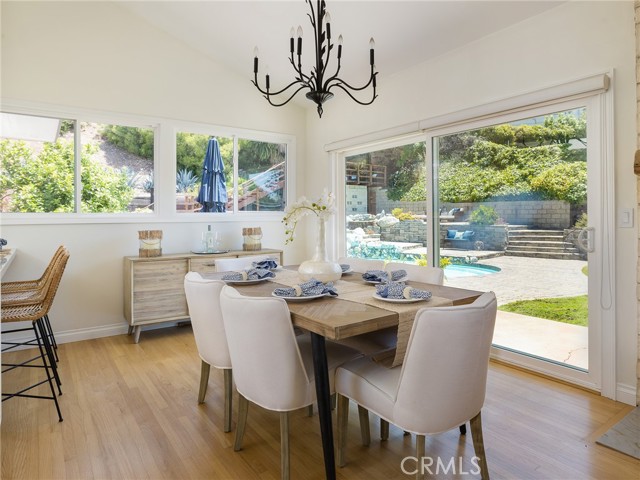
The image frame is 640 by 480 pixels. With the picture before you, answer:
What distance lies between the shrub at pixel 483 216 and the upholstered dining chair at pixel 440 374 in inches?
70.7

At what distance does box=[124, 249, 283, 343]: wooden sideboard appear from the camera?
360cm

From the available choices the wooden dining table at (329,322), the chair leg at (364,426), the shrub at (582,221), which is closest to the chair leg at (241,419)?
the wooden dining table at (329,322)

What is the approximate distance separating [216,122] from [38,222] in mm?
2042

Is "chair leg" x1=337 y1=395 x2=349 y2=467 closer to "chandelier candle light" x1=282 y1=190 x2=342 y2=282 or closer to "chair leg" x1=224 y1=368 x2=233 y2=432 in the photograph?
"chair leg" x1=224 y1=368 x2=233 y2=432

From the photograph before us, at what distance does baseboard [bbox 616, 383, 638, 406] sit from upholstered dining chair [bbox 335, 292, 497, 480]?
4.80 ft

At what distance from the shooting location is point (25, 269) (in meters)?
3.46

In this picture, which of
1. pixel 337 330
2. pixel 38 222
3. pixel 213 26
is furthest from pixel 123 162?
pixel 337 330

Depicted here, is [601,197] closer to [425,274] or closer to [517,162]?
[517,162]

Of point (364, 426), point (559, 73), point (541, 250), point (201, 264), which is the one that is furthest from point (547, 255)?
point (201, 264)

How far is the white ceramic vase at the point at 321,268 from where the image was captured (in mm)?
2326

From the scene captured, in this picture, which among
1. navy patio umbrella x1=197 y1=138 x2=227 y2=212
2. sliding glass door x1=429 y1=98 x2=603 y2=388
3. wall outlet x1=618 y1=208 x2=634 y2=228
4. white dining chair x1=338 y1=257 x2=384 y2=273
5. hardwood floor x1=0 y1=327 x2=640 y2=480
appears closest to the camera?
hardwood floor x1=0 y1=327 x2=640 y2=480

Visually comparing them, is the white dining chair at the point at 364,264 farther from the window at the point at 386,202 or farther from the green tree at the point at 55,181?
the green tree at the point at 55,181

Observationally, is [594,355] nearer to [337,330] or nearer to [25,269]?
[337,330]

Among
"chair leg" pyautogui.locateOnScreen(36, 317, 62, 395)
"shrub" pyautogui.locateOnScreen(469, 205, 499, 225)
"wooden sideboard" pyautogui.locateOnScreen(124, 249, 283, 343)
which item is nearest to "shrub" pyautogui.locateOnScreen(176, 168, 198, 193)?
"wooden sideboard" pyautogui.locateOnScreen(124, 249, 283, 343)
